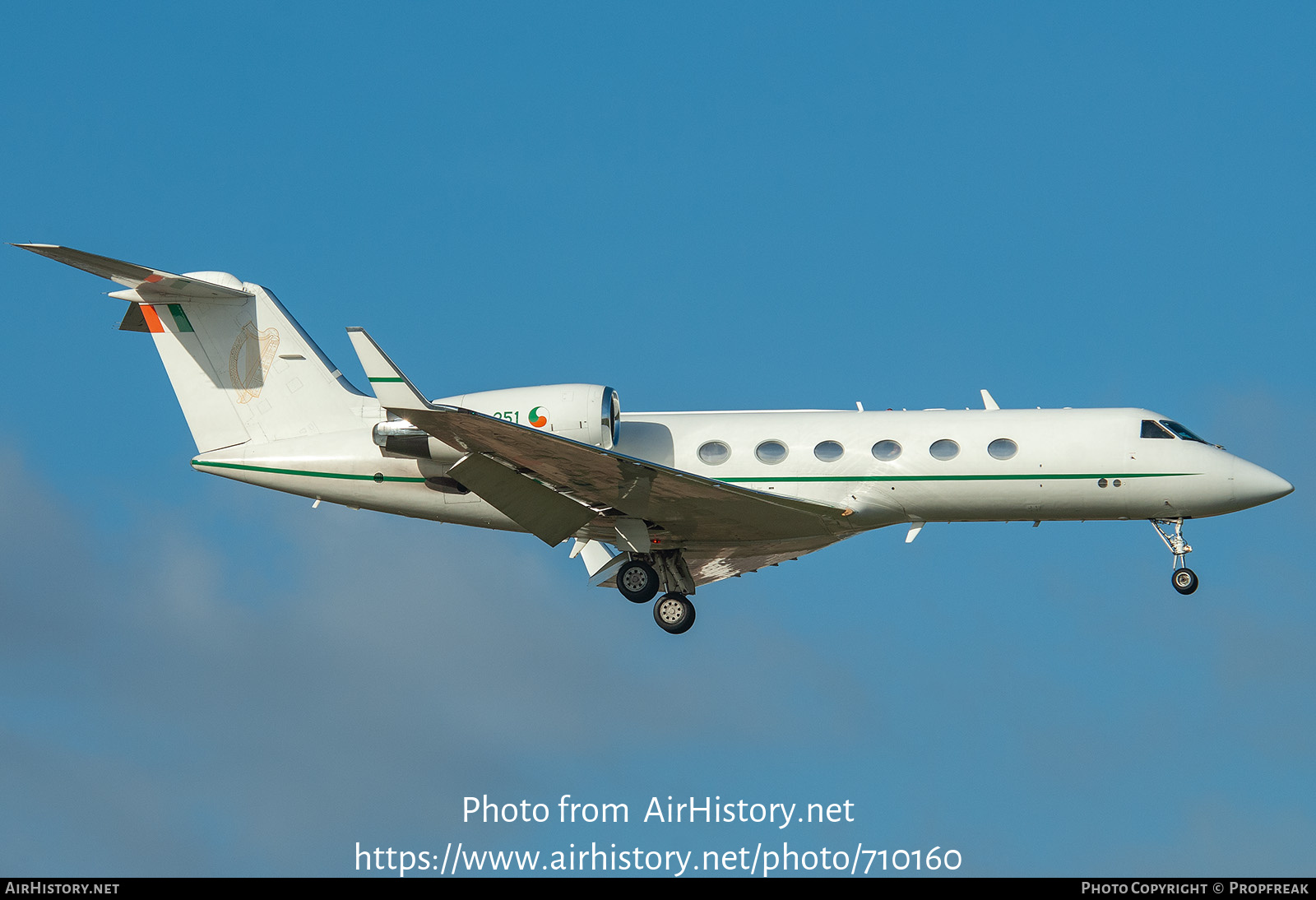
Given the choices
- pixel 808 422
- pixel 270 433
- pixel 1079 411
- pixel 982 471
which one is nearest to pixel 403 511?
Result: pixel 270 433

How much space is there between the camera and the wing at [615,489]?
19.4 meters

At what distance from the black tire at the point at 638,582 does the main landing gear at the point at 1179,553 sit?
780 cm

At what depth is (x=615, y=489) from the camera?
22.0 meters

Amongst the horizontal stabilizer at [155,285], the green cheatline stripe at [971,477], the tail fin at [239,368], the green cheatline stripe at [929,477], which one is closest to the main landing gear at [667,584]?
the green cheatline stripe at [929,477]

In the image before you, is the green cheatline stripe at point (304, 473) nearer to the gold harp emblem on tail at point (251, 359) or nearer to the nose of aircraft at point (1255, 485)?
the gold harp emblem on tail at point (251, 359)

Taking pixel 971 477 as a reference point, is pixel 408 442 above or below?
below

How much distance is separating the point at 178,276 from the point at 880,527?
11.7 m

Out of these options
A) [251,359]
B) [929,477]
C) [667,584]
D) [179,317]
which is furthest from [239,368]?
[929,477]

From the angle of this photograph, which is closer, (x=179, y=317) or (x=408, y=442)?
(x=408, y=442)

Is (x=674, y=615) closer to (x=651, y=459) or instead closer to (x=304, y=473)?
(x=651, y=459)

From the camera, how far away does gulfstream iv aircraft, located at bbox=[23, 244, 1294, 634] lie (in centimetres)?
2191

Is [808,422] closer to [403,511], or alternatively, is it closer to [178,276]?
[403,511]

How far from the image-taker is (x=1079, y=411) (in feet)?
74.5

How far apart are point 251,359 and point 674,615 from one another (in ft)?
26.4
